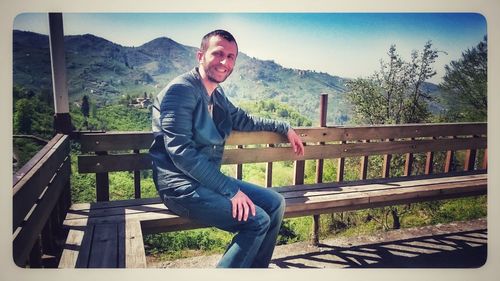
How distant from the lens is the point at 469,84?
2586 millimetres

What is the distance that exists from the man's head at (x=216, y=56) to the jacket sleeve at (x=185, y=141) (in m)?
0.22

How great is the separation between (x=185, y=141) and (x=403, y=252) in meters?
1.94

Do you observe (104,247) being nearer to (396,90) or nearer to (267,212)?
(267,212)

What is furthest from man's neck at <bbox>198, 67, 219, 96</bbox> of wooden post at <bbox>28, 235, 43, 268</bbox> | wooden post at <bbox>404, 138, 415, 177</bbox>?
wooden post at <bbox>404, 138, 415, 177</bbox>

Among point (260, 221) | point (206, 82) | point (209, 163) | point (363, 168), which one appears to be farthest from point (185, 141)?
point (363, 168)

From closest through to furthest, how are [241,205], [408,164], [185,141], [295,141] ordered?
[185,141], [241,205], [295,141], [408,164]

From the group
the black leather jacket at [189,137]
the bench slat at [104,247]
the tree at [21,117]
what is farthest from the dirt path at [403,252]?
the tree at [21,117]

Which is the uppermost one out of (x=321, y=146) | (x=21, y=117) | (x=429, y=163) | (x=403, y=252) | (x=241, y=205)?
(x=21, y=117)

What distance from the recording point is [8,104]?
244 centimetres

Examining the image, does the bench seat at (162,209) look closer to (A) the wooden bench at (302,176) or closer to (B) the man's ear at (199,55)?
(A) the wooden bench at (302,176)

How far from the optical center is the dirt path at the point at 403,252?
104 inches

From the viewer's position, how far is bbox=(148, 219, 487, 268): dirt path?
2.63 meters

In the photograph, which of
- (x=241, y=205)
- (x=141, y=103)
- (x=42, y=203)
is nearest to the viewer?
(x=42, y=203)

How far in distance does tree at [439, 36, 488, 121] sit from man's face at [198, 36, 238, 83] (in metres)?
1.64
